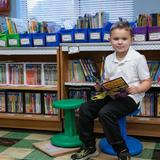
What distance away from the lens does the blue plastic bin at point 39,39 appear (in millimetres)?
2660

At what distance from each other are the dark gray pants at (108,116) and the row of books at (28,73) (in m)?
0.68

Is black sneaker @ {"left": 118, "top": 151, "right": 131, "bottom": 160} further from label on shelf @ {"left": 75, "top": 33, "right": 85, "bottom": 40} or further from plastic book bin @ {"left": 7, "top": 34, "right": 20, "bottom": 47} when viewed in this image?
plastic book bin @ {"left": 7, "top": 34, "right": 20, "bottom": 47}

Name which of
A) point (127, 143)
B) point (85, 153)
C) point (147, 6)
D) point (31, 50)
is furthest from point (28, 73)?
point (147, 6)

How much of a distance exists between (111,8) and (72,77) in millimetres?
1193

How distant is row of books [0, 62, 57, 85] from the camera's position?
278 cm

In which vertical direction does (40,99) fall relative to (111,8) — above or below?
below

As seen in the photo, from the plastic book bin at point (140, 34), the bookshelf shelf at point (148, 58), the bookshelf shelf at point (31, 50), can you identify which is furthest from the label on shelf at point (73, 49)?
the plastic book bin at point (140, 34)

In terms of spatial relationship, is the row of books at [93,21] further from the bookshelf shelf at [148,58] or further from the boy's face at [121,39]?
the boy's face at [121,39]

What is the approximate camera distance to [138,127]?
8.45ft

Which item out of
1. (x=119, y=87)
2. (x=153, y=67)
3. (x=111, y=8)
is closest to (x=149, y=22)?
(x=153, y=67)

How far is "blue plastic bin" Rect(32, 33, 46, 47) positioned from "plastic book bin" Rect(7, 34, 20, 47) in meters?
0.16

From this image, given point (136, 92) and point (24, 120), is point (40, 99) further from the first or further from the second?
point (136, 92)

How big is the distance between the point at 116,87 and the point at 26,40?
41.8 inches

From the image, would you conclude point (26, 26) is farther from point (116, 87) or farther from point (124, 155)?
point (124, 155)
